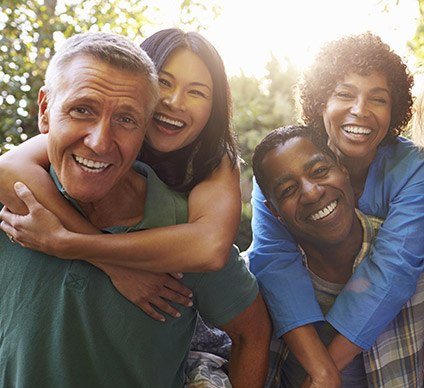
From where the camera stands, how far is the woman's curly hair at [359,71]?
10.2 ft

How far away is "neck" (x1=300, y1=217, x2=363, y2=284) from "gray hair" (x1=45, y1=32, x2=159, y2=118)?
116 centimetres

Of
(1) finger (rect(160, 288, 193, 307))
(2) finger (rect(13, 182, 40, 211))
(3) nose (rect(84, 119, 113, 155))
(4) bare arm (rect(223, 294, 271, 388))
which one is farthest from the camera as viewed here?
(4) bare arm (rect(223, 294, 271, 388))

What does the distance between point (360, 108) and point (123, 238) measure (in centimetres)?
132

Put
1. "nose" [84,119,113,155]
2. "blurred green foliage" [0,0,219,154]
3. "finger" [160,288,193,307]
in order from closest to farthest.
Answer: "nose" [84,119,113,155] < "finger" [160,288,193,307] < "blurred green foliage" [0,0,219,154]

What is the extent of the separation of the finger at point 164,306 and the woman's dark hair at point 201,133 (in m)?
0.58

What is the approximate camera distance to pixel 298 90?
11.8 ft

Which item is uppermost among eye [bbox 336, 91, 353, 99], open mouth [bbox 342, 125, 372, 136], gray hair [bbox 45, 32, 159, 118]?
gray hair [bbox 45, 32, 159, 118]

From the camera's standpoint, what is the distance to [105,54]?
2240mm

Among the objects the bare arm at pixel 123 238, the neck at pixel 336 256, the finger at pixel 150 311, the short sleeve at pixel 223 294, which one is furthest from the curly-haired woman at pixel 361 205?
the finger at pixel 150 311

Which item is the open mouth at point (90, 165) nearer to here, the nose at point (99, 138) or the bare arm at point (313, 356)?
the nose at point (99, 138)

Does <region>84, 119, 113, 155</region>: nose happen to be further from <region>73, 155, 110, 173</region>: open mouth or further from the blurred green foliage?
the blurred green foliage

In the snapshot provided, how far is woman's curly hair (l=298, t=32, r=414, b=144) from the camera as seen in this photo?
122 inches

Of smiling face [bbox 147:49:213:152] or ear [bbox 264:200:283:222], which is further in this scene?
ear [bbox 264:200:283:222]

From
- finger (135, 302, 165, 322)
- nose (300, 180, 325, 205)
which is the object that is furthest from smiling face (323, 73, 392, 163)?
finger (135, 302, 165, 322)
